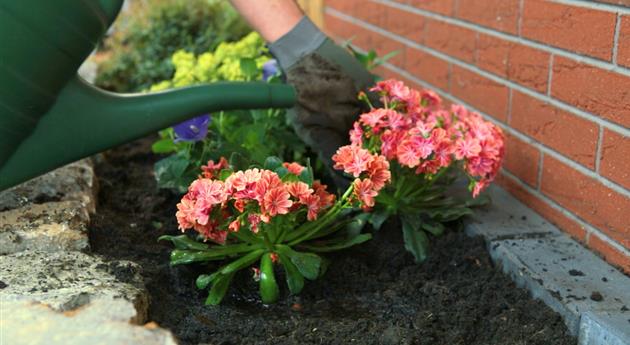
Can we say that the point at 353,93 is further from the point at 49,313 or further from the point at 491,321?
the point at 49,313

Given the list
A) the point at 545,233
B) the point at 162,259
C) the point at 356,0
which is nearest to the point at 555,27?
the point at 545,233

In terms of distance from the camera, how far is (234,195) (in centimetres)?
138

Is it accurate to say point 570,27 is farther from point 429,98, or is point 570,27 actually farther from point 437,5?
point 437,5

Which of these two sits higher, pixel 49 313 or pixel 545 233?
pixel 49 313

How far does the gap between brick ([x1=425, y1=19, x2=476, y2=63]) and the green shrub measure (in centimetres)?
119

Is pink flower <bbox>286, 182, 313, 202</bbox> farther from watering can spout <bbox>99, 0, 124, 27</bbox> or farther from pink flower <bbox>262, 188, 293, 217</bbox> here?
watering can spout <bbox>99, 0, 124, 27</bbox>

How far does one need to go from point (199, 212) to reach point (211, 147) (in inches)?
18.5

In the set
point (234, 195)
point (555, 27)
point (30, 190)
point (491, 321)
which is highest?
point (555, 27)

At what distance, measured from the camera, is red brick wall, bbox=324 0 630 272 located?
1.56 metres

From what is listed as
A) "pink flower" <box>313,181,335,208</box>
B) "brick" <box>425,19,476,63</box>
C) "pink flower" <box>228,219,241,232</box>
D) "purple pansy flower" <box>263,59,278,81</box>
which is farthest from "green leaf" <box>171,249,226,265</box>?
"brick" <box>425,19,476,63</box>

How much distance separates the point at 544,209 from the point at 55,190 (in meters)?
1.14

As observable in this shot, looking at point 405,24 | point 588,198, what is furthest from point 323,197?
point 405,24

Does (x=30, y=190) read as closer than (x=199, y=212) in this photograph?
No

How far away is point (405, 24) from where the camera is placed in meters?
2.63
